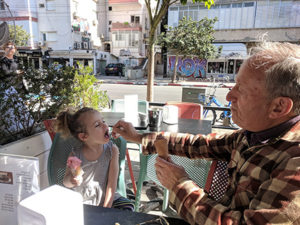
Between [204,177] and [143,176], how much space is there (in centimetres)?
64

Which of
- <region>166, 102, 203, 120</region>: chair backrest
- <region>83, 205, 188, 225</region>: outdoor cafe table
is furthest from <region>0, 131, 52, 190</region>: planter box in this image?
<region>166, 102, 203, 120</region>: chair backrest

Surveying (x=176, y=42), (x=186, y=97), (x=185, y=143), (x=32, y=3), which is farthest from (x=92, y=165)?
(x=32, y=3)

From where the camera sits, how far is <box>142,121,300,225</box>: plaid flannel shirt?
30.7 inches

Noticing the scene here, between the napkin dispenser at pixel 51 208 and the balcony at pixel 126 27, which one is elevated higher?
the balcony at pixel 126 27

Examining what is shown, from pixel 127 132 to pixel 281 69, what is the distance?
1252mm

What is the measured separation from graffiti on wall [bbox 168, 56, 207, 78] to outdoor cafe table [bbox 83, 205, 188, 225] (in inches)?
Result: 1060

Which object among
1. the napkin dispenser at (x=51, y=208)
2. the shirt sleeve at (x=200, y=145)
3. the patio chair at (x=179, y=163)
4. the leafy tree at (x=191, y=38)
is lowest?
the patio chair at (x=179, y=163)

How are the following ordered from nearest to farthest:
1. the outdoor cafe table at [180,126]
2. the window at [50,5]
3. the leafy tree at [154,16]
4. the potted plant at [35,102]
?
1. the potted plant at [35,102]
2. the outdoor cafe table at [180,126]
3. the leafy tree at [154,16]
4. the window at [50,5]

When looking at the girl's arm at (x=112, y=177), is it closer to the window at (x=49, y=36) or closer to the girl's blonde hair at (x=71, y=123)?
the girl's blonde hair at (x=71, y=123)

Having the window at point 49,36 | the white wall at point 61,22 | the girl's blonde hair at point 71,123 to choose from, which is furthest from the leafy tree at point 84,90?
the window at point 49,36

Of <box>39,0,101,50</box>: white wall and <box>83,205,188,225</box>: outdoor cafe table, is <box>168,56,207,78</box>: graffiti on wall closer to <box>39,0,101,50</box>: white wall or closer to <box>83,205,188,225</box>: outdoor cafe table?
<box>39,0,101,50</box>: white wall

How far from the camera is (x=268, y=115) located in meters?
1.01

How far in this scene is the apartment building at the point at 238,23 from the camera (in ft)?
77.9

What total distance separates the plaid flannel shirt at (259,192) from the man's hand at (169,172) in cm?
3
